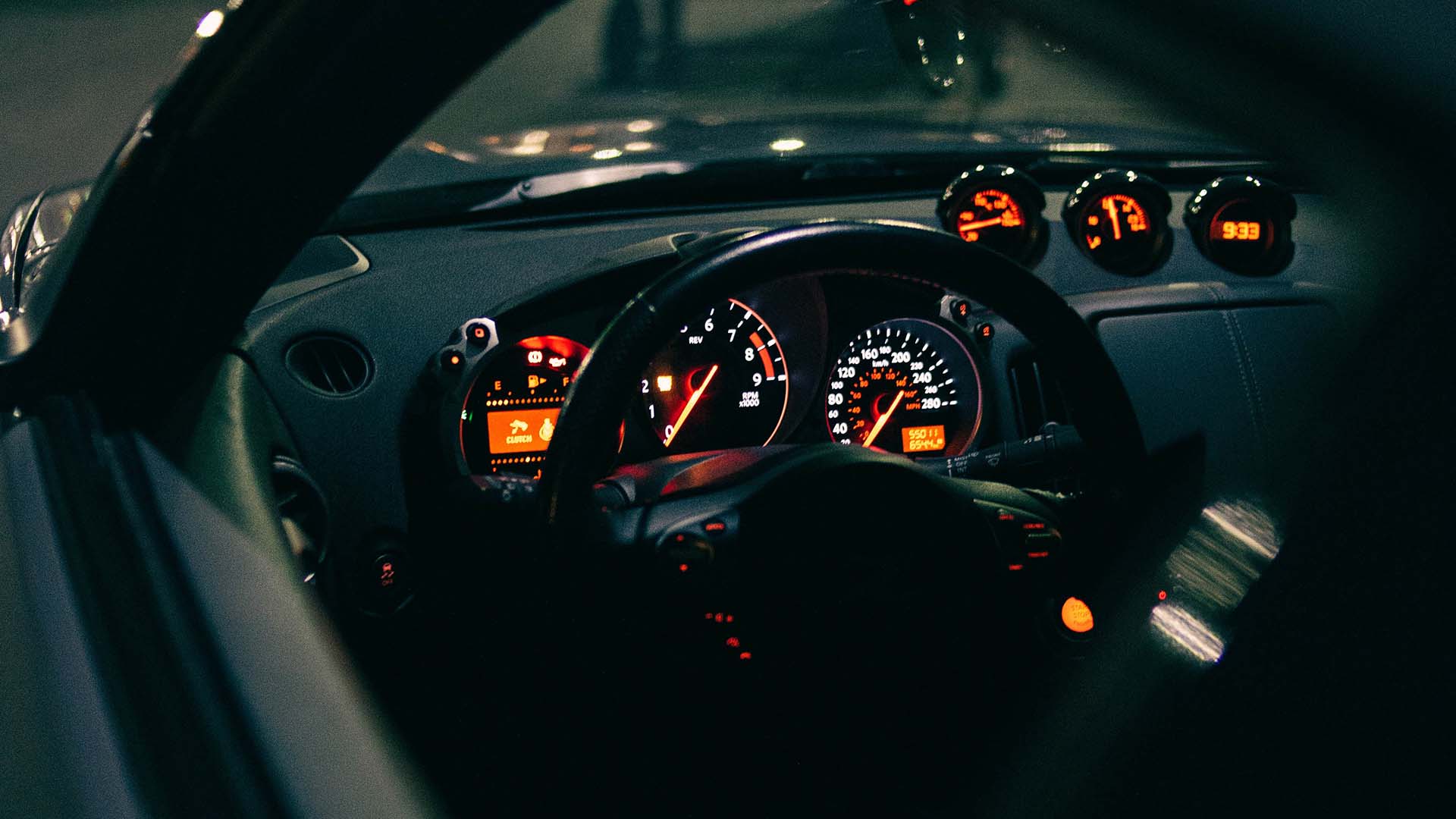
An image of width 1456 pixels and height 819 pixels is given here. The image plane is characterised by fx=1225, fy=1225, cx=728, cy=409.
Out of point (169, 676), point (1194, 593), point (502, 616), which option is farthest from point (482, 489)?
point (1194, 593)

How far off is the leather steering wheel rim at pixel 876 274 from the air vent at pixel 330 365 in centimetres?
127

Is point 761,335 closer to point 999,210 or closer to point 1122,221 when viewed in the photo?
point 999,210

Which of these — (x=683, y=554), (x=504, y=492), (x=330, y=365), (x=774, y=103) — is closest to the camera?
(x=683, y=554)

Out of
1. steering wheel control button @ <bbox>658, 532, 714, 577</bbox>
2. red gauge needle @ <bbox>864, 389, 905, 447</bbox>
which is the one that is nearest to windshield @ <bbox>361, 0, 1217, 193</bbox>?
red gauge needle @ <bbox>864, 389, 905, 447</bbox>

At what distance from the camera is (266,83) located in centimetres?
118

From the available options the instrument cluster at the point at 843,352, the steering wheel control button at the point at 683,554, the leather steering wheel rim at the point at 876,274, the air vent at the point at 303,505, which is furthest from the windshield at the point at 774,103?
the steering wheel control button at the point at 683,554

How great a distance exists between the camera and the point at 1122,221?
11.3ft

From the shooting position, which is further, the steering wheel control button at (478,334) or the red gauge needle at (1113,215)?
the red gauge needle at (1113,215)

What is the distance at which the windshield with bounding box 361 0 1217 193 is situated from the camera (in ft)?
11.6

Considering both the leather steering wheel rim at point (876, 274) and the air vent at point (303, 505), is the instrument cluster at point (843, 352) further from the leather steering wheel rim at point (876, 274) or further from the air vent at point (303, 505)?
the leather steering wheel rim at point (876, 274)

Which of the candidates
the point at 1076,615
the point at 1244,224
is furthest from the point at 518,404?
the point at 1244,224

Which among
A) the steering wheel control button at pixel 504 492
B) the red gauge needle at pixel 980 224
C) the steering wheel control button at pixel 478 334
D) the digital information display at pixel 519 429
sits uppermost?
the red gauge needle at pixel 980 224

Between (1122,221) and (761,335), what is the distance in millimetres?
1123

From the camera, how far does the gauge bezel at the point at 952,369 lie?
325 centimetres
